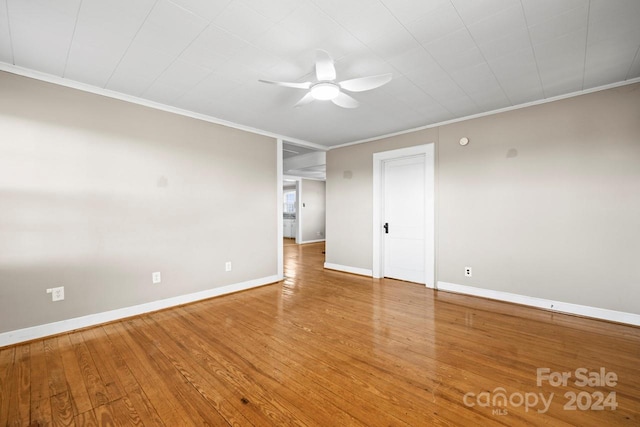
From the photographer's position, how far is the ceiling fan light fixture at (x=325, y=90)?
2.30 meters

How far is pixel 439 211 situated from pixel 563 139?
1682 mm

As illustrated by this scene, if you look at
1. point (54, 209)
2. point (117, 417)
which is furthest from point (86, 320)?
point (117, 417)

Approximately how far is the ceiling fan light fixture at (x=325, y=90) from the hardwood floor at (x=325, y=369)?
2312 mm

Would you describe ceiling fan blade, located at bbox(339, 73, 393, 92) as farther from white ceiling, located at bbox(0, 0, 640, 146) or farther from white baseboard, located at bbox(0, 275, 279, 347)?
white baseboard, located at bbox(0, 275, 279, 347)

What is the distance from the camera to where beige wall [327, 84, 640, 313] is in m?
2.87

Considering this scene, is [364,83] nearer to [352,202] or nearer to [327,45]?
[327,45]

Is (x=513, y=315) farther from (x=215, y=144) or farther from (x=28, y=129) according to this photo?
(x=28, y=129)

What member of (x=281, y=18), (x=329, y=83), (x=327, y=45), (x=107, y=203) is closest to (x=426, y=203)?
(x=329, y=83)

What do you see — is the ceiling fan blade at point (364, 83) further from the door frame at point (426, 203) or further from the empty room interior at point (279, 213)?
the door frame at point (426, 203)

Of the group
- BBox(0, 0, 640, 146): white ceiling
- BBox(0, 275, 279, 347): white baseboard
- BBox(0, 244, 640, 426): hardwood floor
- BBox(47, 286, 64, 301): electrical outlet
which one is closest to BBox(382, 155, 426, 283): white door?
BBox(0, 244, 640, 426): hardwood floor

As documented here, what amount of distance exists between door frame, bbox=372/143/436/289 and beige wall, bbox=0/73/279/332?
2.32 meters

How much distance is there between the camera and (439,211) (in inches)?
164

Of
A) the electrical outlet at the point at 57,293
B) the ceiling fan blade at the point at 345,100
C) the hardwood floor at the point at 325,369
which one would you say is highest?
the ceiling fan blade at the point at 345,100

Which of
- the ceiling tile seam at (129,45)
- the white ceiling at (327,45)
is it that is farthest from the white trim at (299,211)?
the ceiling tile seam at (129,45)
